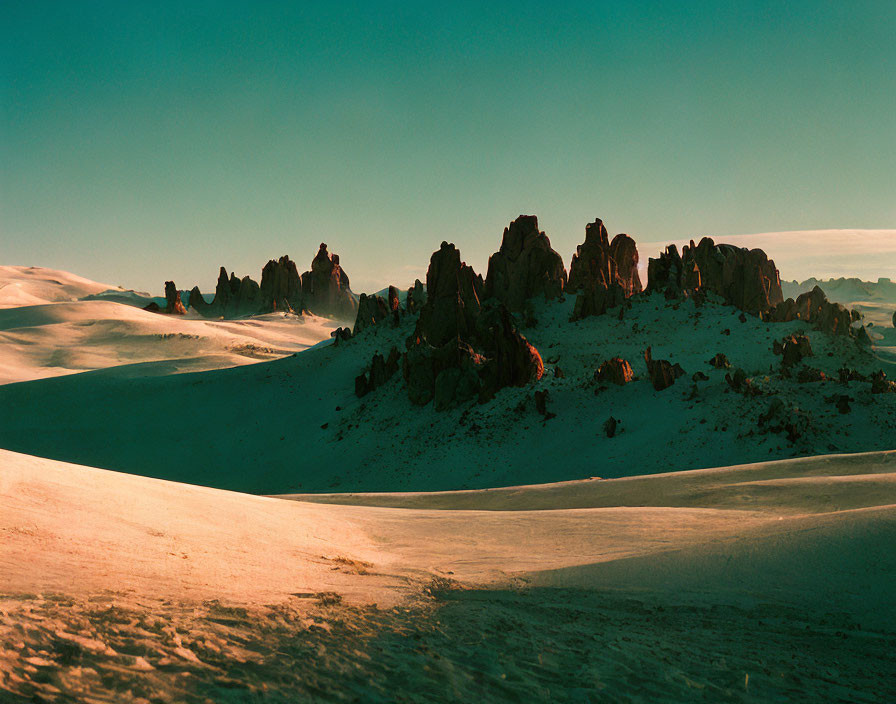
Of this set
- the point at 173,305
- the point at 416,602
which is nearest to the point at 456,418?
the point at 416,602

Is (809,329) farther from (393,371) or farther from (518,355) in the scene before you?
(393,371)

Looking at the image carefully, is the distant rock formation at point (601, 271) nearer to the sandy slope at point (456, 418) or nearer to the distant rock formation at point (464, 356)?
the sandy slope at point (456, 418)

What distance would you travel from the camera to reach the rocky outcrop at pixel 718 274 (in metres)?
48.5

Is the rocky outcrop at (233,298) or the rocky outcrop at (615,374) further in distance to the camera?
the rocky outcrop at (233,298)

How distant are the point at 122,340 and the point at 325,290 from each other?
5671cm

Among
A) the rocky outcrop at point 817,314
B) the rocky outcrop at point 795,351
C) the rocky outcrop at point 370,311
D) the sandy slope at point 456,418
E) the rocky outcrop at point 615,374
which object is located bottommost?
the sandy slope at point 456,418

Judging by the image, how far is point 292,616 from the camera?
5.18 metres

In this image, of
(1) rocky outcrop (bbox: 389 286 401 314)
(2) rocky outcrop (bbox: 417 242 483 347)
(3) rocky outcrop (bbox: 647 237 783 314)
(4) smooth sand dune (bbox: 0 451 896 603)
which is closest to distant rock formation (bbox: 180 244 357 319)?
(1) rocky outcrop (bbox: 389 286 401 314)

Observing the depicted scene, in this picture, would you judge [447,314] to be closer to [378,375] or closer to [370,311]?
[378,375]

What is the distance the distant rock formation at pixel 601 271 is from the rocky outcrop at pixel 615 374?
18.4 metres

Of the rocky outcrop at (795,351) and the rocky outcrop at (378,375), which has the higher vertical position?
the rocky outcrop at (795,351)

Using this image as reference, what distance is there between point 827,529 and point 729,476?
8.74m

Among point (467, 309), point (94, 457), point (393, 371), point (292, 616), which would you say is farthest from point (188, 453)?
point (292, 616)

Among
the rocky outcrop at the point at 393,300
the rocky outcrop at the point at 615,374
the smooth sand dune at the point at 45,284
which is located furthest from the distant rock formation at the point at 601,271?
the smooth sand dune at the point at 45,284
